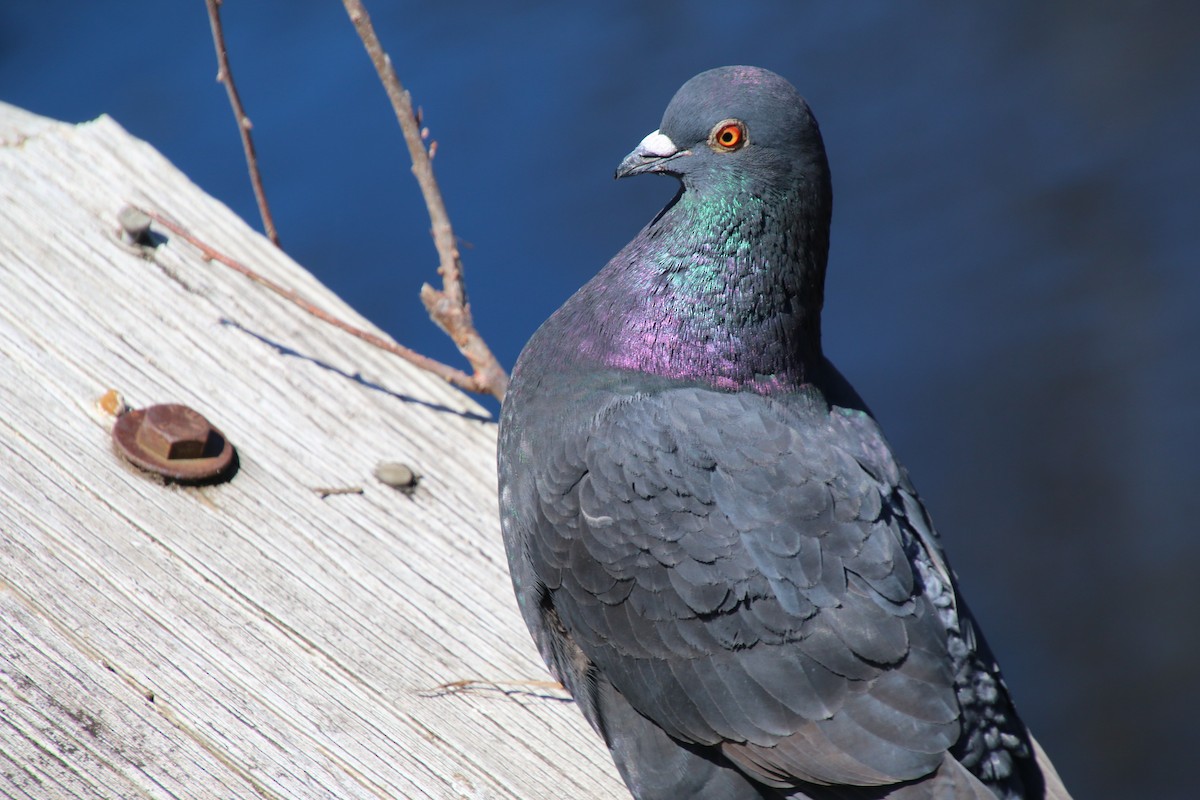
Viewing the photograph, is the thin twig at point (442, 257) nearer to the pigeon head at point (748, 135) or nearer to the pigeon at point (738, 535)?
the pigeon at point (738, 535)

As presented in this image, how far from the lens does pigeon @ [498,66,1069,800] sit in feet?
A: 8.63

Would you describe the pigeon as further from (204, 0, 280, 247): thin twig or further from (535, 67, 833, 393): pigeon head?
(204, 0, 280, 247): thin twig

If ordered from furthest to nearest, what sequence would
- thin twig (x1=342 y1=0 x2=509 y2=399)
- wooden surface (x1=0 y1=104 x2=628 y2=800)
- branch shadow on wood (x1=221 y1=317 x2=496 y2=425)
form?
thin twig (x1=342 y1=0 x2=509 y2=399), branch shadow on wood (x1=221 y1=317 x2=496 y2=425), wooden surface (x1=0 y1=104 x2=628 y2=800)

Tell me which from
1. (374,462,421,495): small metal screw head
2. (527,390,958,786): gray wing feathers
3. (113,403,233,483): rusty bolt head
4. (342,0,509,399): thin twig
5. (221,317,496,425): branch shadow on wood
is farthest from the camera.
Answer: (342,0,509,399): thin twig

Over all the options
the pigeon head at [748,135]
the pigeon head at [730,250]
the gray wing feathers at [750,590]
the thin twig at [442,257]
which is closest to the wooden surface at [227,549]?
the thin twig at [442,257]

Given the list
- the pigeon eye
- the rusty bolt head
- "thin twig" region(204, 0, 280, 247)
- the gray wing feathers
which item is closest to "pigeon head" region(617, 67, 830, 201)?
the pigeon eye

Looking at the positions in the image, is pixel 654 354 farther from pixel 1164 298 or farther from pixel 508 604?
pixel 1164 298

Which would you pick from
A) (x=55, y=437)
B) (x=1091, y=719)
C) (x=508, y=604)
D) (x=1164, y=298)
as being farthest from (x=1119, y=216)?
(x=55, y=437)

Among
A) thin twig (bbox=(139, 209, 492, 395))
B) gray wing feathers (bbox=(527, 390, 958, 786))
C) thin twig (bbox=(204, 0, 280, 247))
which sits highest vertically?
thin twig (bbox=(204, 0, 280, 247))

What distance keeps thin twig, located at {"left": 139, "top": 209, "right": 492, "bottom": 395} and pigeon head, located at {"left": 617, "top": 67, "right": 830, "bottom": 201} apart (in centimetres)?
112

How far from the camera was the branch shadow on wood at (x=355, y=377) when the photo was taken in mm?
3430

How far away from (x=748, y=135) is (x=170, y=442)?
60.6 inches

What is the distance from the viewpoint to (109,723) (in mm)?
2322

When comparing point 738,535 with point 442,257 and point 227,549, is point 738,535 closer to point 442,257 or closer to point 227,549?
point 227,549
